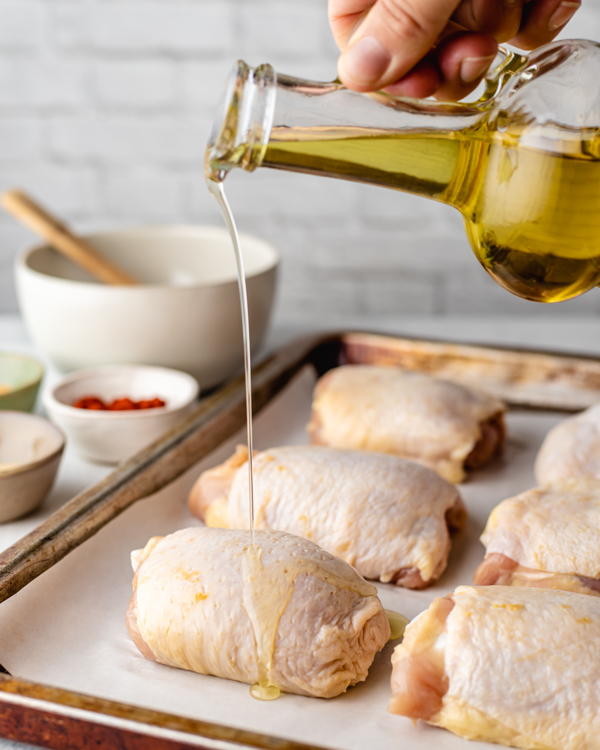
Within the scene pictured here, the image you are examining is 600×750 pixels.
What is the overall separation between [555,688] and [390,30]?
2.36 ft

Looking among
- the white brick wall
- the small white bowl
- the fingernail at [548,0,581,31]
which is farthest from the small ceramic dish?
the white brick wall

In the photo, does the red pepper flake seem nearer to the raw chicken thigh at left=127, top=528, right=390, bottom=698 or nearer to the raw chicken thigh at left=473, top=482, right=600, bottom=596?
the raw chicken thigh at left=127, top=528, right=390, bottom=698

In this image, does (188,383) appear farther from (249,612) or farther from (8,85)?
(8,85)

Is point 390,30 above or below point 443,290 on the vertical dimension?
above

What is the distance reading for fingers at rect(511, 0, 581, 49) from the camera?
1125 mm

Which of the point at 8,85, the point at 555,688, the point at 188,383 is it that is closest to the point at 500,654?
the point at 555,688

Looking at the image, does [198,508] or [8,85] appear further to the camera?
[8,85]

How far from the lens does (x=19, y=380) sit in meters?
1.64

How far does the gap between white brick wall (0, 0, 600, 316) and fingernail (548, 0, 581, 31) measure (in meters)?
1.32

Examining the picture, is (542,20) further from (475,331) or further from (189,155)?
(189,155)

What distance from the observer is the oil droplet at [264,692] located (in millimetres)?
944

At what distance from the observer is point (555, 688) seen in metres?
0.86

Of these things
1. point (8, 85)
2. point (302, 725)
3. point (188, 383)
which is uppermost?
point (8, 85)

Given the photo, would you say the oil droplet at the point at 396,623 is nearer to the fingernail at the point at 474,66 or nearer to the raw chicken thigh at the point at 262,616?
the raw chicken thigh at the point at 262,616
